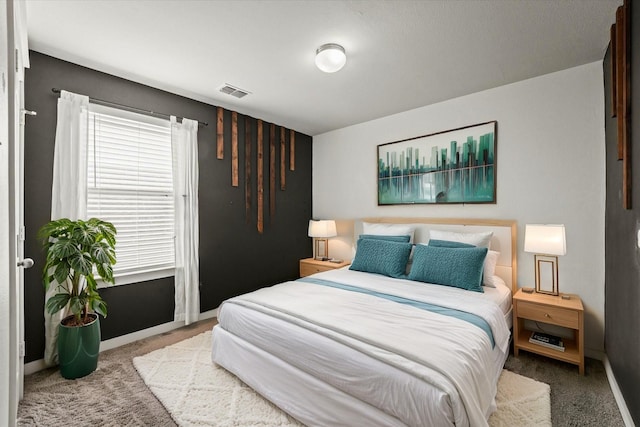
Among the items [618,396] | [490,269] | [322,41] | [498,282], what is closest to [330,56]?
[322,41]

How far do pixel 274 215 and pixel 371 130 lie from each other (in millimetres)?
1779

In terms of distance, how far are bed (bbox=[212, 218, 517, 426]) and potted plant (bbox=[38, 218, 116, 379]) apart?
3.11 feet

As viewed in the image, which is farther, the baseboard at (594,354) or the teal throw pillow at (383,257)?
the teal throw pillow at (383,257)

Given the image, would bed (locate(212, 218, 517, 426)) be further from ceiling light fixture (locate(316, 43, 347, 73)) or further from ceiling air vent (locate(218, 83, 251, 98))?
ceiling air vent (locate(218, 83, 251, 98))

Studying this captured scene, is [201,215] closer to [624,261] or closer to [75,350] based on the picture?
[75,350]

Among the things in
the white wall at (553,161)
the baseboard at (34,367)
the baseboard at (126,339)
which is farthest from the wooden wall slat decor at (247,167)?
the baseboard at (34,367)

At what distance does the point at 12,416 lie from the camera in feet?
4.08

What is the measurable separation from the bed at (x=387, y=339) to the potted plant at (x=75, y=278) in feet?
3.11

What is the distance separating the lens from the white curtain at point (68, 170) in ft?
7.65

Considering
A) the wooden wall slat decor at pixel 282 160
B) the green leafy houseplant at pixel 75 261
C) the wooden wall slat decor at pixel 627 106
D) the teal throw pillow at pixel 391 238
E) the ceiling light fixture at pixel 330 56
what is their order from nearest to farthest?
the wooden wall slat decor at pixel 627 106
the green leafy houseplant at pixel 75 261
the ceiling light fixture at pixel 330 56
the teal throw pillow at pixel 391 238
the wooden wall slat decor at pixel 282 160

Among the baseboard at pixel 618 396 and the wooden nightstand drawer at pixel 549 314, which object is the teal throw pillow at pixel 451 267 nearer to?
the wooden nightstand drawer at pixel 549 314

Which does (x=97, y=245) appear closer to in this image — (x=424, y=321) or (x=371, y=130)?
(x=424, y=321)

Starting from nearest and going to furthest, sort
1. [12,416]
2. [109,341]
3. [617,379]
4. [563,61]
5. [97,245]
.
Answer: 1. [12,416]
2. [617,379]
3. [97,245]
4. [563,61]
5. [109,341]

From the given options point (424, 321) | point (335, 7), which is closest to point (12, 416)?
point (424, 321)
